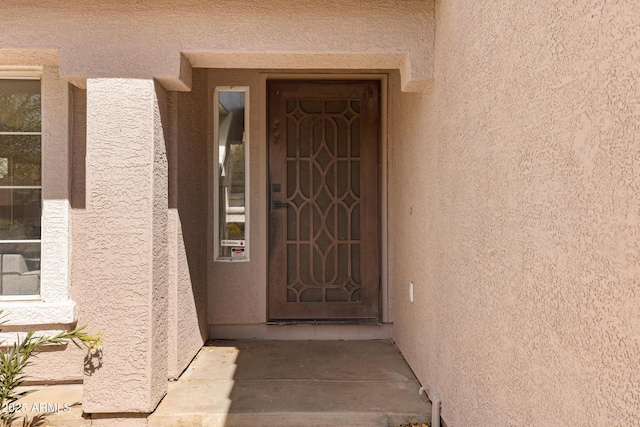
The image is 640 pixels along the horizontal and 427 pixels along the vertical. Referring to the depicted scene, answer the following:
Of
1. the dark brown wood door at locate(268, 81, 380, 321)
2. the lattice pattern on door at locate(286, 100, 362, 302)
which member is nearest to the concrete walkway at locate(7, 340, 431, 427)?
the dark brown wood door at locate(268, 81, 380, 321)

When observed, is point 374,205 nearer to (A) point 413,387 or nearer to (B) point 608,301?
(A) point 413,387

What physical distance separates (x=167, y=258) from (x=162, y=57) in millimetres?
1642

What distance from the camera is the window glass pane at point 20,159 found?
13.8ft

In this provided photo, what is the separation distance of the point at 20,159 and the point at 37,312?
136 cm

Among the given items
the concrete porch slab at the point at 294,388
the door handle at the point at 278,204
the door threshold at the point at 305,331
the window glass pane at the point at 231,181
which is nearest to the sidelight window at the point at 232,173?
the window glass pane at the point at 231,181

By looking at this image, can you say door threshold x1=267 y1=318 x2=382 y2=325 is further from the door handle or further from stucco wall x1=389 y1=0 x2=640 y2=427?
stucco wall x1=389 y1=0 x2=640 y2=427

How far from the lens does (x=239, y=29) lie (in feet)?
12.1

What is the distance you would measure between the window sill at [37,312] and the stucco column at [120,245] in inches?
25.6

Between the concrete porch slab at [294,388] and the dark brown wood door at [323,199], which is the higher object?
the dark brown wood door at [323,199]

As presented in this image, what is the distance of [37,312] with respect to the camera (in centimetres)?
404

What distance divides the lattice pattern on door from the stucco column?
233 centimetres

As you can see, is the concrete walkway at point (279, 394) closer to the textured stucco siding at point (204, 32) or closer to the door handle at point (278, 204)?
the door handle at point (278, 204)

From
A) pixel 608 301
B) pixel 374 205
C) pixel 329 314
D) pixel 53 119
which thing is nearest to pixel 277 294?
pixel 329 314

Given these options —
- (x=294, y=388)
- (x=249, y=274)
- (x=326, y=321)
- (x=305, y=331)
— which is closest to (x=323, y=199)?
(x=249, y=274)
